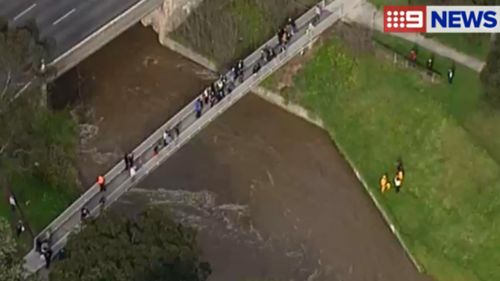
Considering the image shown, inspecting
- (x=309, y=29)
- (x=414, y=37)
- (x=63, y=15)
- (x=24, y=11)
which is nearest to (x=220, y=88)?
(x=309, y=29)

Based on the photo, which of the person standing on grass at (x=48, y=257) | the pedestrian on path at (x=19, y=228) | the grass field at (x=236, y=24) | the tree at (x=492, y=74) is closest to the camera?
the person standing on grass at (x=48, y=257)

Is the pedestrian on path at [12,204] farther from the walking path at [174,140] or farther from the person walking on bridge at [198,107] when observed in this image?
the person walking on bridge at [198,107]

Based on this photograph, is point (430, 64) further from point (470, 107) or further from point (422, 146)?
point (422, 146)

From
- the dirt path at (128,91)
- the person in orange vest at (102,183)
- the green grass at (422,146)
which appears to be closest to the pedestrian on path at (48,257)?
the person in orange vest at (102,183)

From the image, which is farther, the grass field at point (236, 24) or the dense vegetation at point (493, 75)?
the grass field at point (236, 24)

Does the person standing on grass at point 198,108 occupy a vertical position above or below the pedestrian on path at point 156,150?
above

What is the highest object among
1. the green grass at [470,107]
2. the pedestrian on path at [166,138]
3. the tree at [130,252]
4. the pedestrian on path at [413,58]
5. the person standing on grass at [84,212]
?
the tree at [130,252]

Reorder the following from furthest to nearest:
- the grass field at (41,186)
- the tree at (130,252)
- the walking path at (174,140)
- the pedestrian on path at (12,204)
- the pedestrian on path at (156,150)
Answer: the pedestrian on path at (156,150) → the pedestrian on path at (12,204) → the grass field at (41,186) → the walking path at (174,140) → the tree at (130,252)

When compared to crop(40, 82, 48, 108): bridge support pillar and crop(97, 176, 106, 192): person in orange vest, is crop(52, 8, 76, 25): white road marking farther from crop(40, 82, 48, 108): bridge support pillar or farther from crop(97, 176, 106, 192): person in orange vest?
crop(97, 176, 106, 192): person in orange vest
